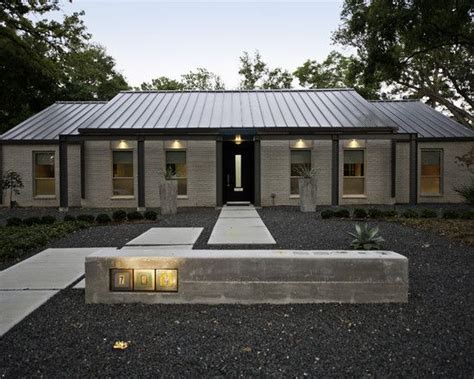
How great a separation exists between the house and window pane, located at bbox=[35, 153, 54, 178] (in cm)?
5

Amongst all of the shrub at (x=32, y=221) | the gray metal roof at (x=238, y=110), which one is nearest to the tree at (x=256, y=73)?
the gray metal roof at (x=238, y=110)

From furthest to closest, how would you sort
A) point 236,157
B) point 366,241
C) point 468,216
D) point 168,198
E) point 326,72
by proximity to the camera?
point 326,72
point 236,157
point 168,198
point 468,216
point 366,241

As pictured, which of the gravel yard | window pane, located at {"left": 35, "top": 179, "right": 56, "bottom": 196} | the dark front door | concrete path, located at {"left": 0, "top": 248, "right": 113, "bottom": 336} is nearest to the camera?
the gravel yard

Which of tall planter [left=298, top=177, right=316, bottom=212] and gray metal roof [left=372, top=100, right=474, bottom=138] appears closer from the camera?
tall planter [left=298, top=177, right=316, bottom=212]

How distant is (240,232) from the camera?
8320 mm

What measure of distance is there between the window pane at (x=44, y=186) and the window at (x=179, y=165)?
19.2 feet

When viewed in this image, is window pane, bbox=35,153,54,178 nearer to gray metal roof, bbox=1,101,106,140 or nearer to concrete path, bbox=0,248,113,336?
gray metal roof, bbox=1,101,106,140

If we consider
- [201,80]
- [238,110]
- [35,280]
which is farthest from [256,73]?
[35,280]

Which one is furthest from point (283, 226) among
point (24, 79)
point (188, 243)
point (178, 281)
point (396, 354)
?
point (24, 79)

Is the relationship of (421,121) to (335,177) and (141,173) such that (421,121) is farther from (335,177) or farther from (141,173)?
(141,173)

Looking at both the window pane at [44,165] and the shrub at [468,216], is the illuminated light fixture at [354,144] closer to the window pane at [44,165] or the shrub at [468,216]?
the shrub at [468,216]

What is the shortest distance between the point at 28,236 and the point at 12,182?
9120 mm

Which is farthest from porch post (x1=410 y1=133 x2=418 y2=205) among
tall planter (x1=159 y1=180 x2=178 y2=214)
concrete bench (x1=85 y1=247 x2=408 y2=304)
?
concrete bench (x1=85 y1=247 x2=408 y2=304)

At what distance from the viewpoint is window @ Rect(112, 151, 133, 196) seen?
626 inches
